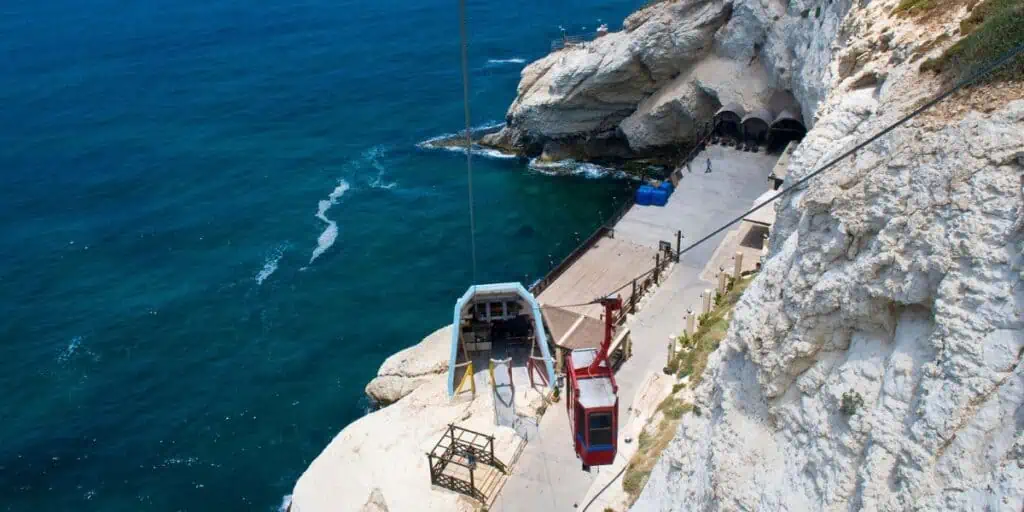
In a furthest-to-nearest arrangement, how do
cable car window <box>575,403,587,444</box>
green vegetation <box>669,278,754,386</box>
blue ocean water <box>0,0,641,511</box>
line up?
1. blue ocean water <box>0,0,641,511</box>
2. green vegetation <box>669,278,754,386</box>
3. cable car window <box>575,403,587,444</box>

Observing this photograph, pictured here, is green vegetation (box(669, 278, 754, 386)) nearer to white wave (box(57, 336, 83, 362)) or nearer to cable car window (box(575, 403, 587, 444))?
cable car window (box(575, 403, 587, 444))

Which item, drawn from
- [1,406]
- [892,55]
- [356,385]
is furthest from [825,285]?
[1,406]

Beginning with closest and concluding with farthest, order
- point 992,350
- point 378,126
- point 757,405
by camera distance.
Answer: point 992,350 → point 757,405 → point 378,126

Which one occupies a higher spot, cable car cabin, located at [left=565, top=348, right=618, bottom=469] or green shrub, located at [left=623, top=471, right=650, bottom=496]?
cable car cabin, located at [left=565, top=348, right=618, bottom=469]

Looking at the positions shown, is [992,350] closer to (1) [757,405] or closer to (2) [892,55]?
(1) [757,405]

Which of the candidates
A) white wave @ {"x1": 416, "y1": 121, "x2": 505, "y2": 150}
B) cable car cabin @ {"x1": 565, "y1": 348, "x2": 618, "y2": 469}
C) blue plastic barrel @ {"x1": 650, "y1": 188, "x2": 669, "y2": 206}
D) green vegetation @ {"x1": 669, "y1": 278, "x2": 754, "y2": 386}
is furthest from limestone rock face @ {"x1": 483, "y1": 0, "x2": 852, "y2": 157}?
cable car cabin @ {"x1": 565, "y1": 348, "x2": 618, "y2": 469}

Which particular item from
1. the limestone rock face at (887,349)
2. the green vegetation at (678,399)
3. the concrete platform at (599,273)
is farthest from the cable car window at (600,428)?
the concrete platform at (599,273)
